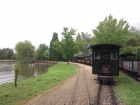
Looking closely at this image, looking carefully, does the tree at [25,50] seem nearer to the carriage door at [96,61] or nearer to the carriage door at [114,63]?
the carriage door at [96,61]

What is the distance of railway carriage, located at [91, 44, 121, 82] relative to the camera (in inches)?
773

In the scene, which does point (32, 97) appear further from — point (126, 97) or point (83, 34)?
point (83, 34)

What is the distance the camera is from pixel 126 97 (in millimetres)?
12523

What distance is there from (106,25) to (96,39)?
2777 millimetres

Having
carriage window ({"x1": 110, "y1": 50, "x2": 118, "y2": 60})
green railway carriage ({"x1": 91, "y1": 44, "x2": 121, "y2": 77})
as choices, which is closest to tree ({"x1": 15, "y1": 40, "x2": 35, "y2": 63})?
green railway carriage ({"x1": 91, "y1": 44, "x2": 121, "y2": 77})

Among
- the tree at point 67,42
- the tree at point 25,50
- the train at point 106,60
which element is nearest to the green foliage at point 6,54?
the tree at point 25,50

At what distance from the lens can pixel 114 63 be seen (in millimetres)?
19719

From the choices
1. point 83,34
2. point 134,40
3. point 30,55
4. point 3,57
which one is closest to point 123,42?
point 134,40

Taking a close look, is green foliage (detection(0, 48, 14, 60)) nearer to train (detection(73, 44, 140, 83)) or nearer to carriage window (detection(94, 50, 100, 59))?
carriage window (detection(94, 50, 100, 59))

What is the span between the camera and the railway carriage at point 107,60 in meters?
19.6

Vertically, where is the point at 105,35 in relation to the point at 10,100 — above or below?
above

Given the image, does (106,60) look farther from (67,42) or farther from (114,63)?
(67,42)

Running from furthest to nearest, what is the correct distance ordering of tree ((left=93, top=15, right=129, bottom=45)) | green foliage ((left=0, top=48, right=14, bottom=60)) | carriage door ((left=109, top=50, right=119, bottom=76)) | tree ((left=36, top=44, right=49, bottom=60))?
1. green foliage ((left=0, top=48, right=14, bottom=60))
2. tree ((left=36, top=44, right=49, bottom=60))
3. tree ((left=93, top=15, right=129, bottom=45))
4. carriage door ((left=109, top=50, right=119, bottom=76))

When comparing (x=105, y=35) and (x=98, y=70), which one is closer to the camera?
(x=98, y=70)
